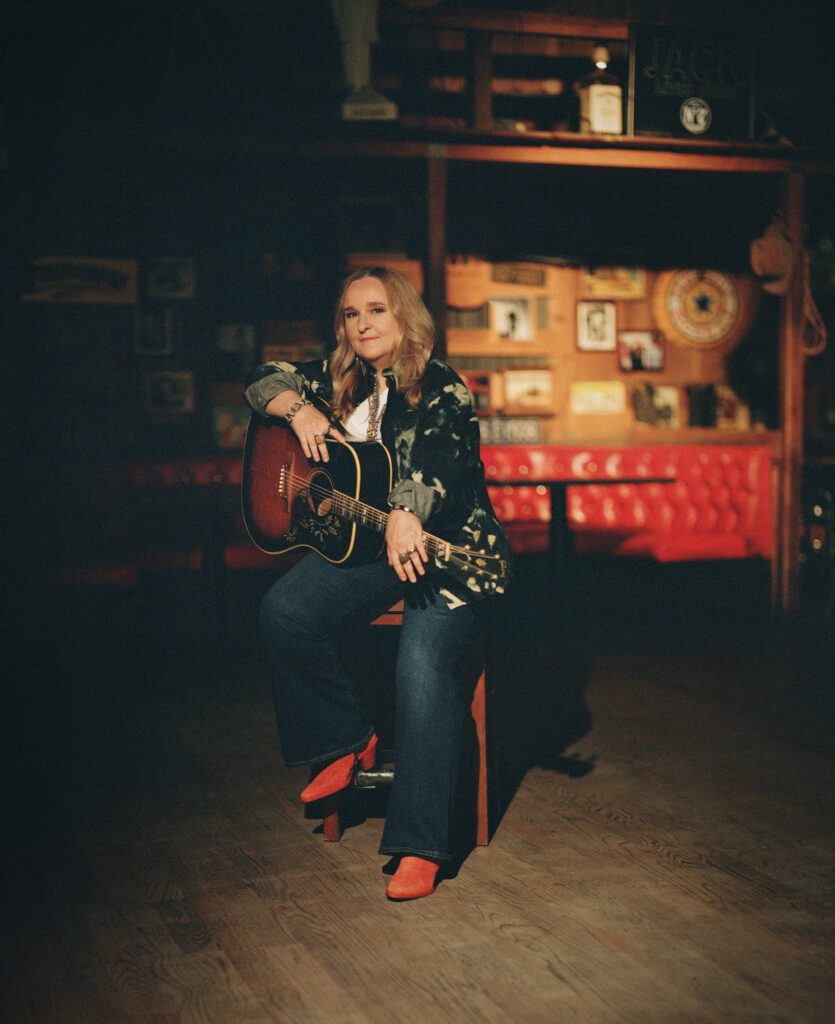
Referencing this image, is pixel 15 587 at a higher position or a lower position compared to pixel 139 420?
lower

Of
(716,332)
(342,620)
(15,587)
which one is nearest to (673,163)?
(716,332)

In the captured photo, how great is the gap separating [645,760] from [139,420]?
4973 millimetres

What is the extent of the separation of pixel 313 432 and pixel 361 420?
6.6 inches

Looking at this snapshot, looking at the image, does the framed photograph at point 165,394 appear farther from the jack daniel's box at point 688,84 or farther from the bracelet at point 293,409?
the bracelet at point 293,409

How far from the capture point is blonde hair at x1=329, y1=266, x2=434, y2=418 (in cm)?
296

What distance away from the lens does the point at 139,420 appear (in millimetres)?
7812

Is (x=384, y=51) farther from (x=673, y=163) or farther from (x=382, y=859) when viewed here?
(x=382, y=859)

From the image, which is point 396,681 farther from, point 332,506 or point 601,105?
point 601,105

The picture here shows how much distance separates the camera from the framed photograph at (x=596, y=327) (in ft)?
27.1

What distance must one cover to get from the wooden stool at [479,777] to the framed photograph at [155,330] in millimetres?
5187

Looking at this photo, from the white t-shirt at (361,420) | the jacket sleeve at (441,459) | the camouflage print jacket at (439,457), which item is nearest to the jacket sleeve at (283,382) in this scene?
the camouflage print jacket at (439,457)

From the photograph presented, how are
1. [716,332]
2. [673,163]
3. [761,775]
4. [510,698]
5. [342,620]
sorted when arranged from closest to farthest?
[342,620]
[761,775]
[510,698]
[673,163]
[716,332]

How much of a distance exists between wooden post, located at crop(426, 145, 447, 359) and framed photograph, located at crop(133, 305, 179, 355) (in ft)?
6.14

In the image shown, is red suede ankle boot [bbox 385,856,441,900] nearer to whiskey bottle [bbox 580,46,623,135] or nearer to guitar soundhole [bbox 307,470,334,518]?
guitar soundhole [bbox 307,470,334,518]
